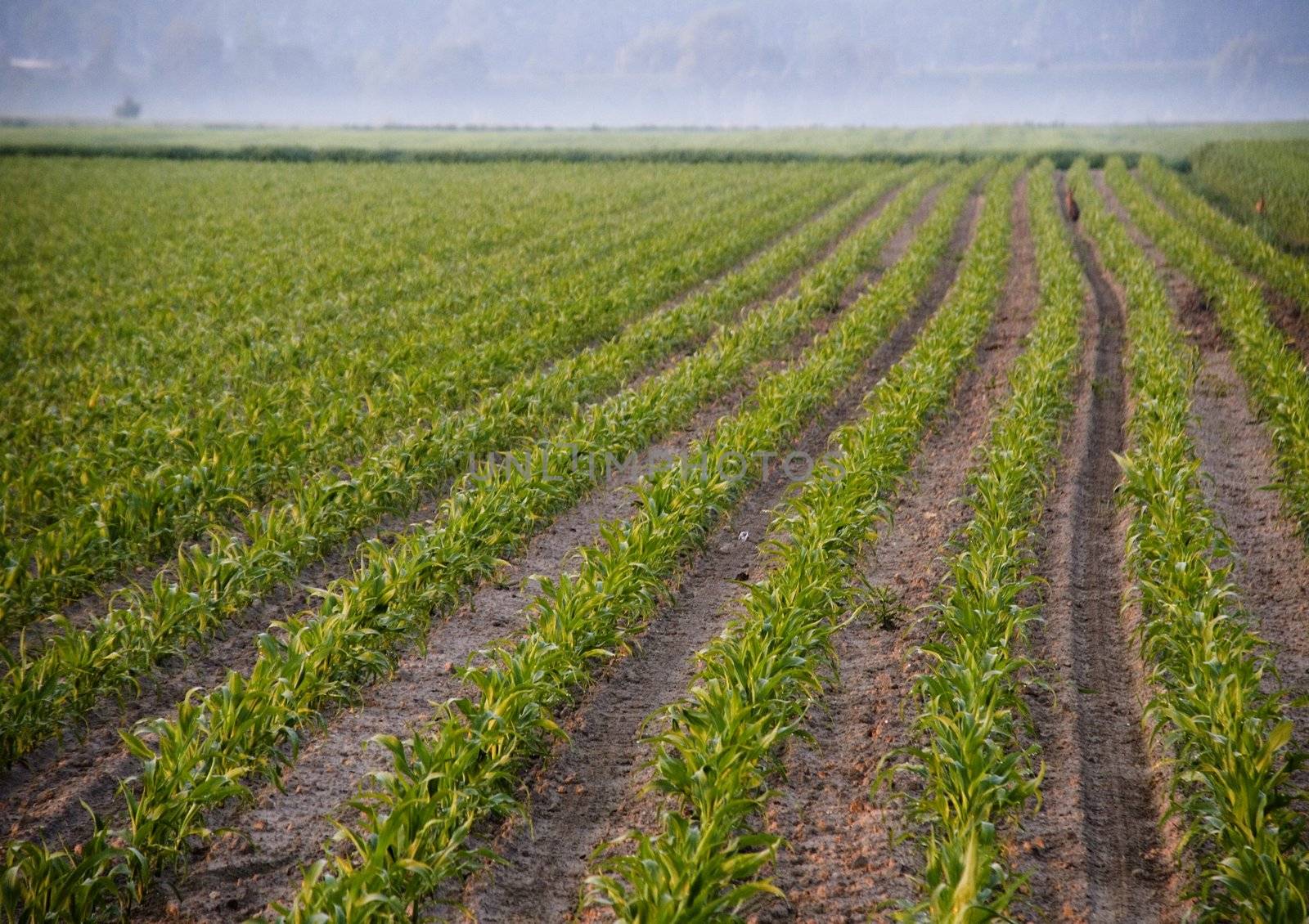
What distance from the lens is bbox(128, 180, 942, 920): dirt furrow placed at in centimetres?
414

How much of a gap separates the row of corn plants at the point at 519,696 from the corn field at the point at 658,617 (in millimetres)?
30

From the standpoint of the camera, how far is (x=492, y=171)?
162 ft

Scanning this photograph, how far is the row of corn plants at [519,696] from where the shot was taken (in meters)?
3.77

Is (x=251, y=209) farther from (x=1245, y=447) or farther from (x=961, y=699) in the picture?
(x=961, y=699)

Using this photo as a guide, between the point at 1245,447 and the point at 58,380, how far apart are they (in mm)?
13353

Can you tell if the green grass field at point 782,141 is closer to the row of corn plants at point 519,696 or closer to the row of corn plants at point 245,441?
the row of corn plants at point 245,441

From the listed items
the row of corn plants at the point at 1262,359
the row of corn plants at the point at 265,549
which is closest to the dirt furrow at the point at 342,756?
the row of corn plants at the point at 265,549

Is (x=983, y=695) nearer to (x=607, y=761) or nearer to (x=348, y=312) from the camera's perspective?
(x=607, y=761)

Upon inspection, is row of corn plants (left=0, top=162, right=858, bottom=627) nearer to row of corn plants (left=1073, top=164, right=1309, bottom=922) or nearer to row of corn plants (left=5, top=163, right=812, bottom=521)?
row of corn plants (left=5, top=163, right=812, bottom=521)

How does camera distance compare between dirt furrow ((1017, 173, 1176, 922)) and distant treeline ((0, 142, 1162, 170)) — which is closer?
dirt furrow ((1017, 173, 1176, 922))

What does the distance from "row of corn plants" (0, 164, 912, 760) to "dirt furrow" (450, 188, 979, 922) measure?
2474 millimetres

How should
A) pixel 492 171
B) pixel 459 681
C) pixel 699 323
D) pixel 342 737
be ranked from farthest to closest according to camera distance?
pixel 492 171 < pixel 699 323 < pixel 459 681 < pixel 342 737

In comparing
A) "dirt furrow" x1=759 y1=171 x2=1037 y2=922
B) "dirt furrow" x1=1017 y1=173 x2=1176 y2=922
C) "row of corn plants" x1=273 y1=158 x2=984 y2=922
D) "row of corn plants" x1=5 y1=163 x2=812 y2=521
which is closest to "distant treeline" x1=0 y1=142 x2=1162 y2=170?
"row of corn plants" x1=5 y1=163 x2=812 y2=521

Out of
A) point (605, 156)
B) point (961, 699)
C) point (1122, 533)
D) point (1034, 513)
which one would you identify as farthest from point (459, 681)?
point (605, 156)
